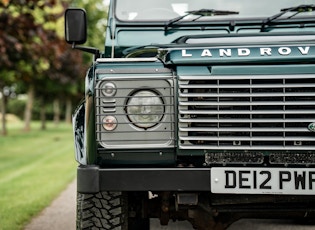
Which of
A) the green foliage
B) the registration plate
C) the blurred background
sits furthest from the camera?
the green foliage

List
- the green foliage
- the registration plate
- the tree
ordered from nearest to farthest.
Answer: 1. the registration plate
2. the tree
3. the green foliage

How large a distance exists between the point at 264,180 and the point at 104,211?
107cm

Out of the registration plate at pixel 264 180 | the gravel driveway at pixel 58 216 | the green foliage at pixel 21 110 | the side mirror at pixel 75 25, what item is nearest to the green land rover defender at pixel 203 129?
the registration plate at pixel 264 180

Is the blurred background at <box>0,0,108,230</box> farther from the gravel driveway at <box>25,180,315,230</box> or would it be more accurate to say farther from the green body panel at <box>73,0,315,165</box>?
the green body panel at <box>73,0,315,165</box>

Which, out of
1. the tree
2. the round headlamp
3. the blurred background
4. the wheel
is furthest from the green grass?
the round headlamp

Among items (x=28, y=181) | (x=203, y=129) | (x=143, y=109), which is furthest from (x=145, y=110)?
(x=28, y=181)

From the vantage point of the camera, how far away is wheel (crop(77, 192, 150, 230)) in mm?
4695

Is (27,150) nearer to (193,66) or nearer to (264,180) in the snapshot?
(193,66)

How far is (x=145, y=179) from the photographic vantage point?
4367 millimetres

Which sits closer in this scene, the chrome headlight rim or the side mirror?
the chrome headlight rim

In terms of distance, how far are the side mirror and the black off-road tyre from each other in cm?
144

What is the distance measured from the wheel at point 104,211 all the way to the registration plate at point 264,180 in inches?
27.4

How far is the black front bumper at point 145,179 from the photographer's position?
4352mm

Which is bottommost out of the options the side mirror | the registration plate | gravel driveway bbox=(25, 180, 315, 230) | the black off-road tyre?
gravel driveway bbox=(25, 180, 315, 230)
